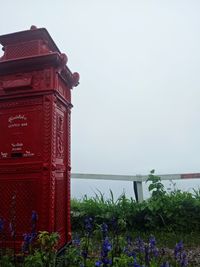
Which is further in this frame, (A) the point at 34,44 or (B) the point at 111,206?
(B) the point at 111,206

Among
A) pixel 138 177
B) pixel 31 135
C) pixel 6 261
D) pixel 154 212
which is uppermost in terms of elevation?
pixel 31 135

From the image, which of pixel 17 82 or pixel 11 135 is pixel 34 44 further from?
pixel 11 135

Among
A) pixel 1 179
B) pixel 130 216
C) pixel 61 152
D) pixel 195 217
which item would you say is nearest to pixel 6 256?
pixel 1 179

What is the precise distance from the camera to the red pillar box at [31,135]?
10.6 ft

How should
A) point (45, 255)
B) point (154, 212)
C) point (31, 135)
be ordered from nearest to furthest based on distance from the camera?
point (45, 255)
point (31, 135)
point (154, 212)

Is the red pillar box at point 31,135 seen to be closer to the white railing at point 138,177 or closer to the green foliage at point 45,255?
the green foliage at point 45,255

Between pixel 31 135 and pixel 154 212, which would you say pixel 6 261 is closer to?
pixel 31 135

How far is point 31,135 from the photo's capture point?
336 cm

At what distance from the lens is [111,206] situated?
18.0 feet

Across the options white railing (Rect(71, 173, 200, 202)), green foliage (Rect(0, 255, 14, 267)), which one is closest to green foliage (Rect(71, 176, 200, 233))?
white railing (Rect(71, 173, 200, 202))

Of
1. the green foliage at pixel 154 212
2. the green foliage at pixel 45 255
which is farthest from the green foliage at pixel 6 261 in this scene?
the green foliage at pixel 154 212

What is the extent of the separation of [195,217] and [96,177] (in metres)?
2.48

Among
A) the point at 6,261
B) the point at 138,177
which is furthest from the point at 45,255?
the point at 138,177

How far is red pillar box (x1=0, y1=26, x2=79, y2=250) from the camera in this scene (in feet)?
10.6
